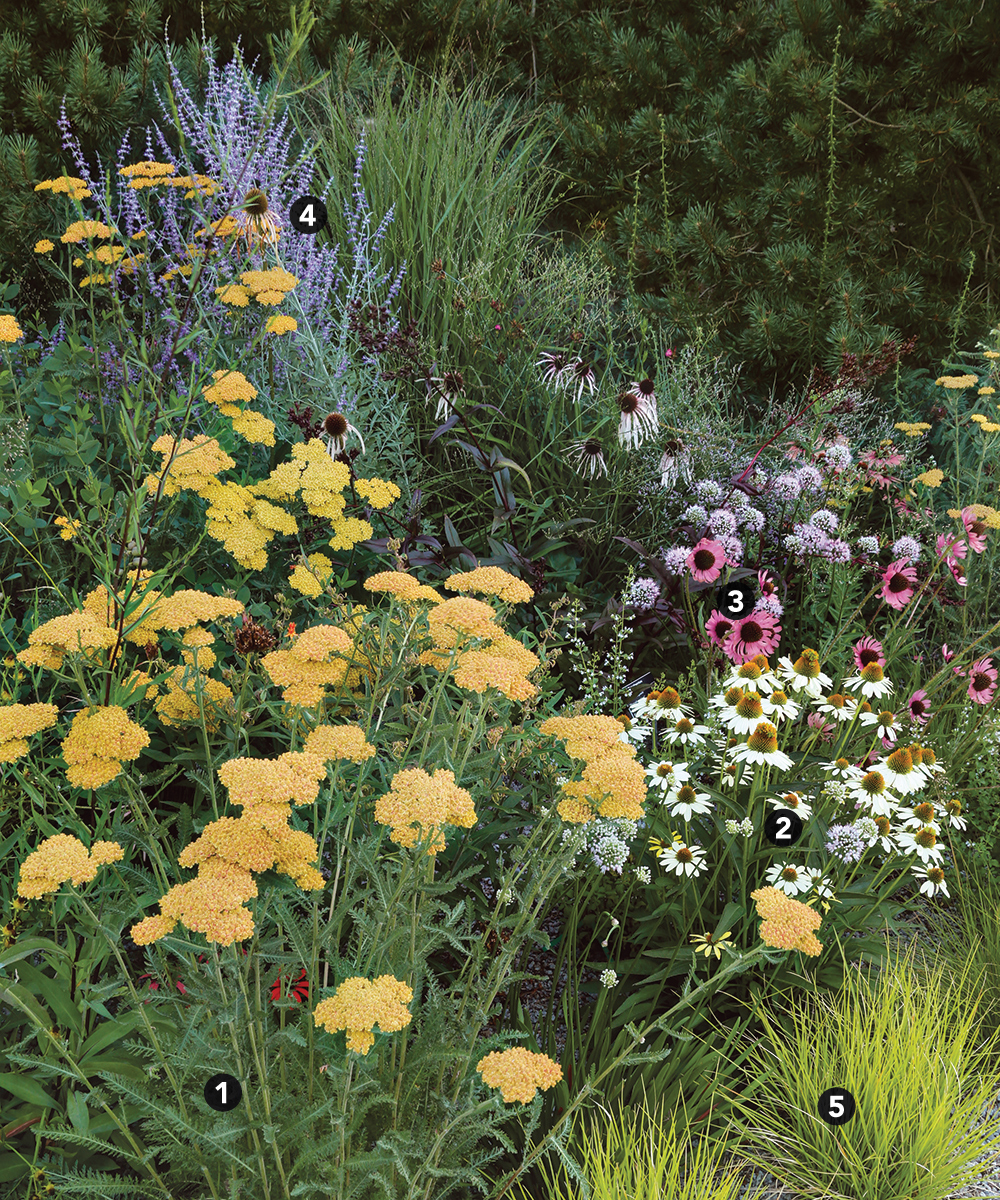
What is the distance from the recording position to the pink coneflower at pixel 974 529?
3143 mm

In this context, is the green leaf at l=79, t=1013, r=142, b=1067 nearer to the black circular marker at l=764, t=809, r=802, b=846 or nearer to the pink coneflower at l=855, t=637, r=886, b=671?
the black circular marker at l=764, t=809, r=802, b=846

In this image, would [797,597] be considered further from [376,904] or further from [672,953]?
[376,904]

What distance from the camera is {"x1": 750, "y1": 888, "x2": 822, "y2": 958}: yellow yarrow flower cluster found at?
1.36m

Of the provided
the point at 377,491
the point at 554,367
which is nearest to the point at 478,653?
the point at 377,491

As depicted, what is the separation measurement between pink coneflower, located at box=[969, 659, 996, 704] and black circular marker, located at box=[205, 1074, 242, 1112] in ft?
7.65

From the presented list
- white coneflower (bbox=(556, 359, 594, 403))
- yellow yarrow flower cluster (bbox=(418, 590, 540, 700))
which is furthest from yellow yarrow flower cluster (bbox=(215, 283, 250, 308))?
yellow yarrow flower cluster (bbox=(418, 590, 540, 700))

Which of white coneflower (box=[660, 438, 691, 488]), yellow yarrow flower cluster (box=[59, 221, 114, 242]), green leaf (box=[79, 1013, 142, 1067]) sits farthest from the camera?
white coneflower (box=[660, 438, 691, 488])

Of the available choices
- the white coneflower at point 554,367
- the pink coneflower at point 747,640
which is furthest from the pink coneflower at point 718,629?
the white coneflower at point 554,367

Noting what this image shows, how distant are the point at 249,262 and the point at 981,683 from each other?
2.73 metres

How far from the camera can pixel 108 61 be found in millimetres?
4621

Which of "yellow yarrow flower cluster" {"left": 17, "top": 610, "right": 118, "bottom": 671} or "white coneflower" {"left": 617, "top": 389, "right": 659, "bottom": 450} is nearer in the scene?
"yellow yarrow flower cluster" {"left": 17, "top": 610, "right": 118, "bottom": 671}

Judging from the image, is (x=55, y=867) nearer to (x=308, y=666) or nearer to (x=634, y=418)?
(x=308, y=666)

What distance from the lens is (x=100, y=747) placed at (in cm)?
137

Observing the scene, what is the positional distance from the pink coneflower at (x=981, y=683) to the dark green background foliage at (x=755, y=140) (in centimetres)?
204
